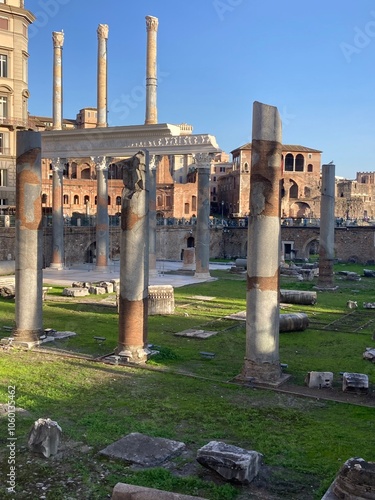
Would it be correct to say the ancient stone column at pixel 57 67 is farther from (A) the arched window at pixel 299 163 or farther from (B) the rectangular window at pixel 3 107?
(A) the arched window at pixel 299 163

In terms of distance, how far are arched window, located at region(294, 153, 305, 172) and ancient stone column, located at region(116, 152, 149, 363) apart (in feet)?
189

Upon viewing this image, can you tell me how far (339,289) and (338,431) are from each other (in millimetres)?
17448

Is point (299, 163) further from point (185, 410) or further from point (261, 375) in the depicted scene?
point (185, 410)

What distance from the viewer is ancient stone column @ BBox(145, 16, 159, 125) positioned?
1027 inches

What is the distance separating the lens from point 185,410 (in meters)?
9.10

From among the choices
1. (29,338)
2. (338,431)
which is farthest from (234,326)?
(338,431)

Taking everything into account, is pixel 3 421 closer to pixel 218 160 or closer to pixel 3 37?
pixel 3 37

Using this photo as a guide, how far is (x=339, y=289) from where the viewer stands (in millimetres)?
25172

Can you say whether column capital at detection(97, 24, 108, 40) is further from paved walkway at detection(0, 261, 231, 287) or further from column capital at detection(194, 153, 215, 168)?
paved walkway at detection(0, 261, 231, 287)

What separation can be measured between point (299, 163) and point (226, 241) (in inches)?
1058

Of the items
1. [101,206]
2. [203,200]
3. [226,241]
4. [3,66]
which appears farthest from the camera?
[226,241]

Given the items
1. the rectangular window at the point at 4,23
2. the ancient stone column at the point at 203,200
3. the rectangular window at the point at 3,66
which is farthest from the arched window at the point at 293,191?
the ancient stone column at the point at 203,200

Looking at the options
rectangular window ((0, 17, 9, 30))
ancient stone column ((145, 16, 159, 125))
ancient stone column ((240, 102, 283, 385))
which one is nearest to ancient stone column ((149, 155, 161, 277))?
ancient stone column ((145, 16, 159, 125))

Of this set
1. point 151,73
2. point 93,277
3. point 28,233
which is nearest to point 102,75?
point 151,73
